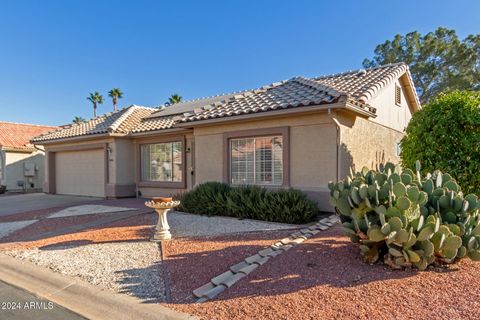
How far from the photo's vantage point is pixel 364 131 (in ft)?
39.6

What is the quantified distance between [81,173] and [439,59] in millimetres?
29870

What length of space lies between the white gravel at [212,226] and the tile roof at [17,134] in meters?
20.8

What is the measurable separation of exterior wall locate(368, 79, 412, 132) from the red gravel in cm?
890

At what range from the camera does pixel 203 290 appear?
4.65m

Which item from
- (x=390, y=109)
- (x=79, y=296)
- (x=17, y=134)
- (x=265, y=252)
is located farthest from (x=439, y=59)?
(x=17, y=134)

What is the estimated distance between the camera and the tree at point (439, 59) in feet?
83.9

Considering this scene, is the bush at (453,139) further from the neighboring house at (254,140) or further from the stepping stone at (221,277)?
the stepping stone at (221,277)

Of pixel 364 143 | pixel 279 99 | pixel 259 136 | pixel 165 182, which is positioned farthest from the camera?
pixel 165 182

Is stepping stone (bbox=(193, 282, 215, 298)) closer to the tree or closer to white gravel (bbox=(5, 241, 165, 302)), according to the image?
white gravel (bbox=(5, 241, 165, 302))

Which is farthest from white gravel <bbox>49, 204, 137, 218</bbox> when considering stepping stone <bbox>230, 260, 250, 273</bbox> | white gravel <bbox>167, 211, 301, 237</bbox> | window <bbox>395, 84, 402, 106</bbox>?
window <bbox>395, 84, 402, 106</bbox>

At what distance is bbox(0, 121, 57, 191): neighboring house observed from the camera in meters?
23.8

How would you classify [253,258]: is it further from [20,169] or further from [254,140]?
[20,169]

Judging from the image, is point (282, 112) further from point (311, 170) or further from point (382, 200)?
point (382, 200)

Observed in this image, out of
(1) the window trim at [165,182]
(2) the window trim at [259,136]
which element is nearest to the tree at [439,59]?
(2) the window trim at [259,136]
